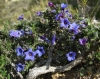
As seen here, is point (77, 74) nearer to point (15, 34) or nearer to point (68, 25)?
point (68, 25)

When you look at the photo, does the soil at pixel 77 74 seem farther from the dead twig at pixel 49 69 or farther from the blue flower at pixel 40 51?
the blue flower at pixel 40 51

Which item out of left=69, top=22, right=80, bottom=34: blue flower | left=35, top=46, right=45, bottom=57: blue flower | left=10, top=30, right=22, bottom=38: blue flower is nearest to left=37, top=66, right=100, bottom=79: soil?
left=35, top=46, right=45, bottom=57: blue flower

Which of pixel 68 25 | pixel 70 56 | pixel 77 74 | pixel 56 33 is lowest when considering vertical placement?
pixel 77 74

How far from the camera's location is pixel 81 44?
3.21 meters

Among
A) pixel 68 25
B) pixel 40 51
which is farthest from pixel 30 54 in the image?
pixel 68 25

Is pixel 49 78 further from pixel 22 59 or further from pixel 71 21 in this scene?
pixel 71 21

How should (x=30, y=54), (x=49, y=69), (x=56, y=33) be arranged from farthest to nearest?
1. (x=56, y=33)
2. (x=49, y=69)
3. (x=30, y=54)

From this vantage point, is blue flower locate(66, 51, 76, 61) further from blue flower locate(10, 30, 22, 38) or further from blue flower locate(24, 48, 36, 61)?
blue flower locate(10, 30, 22, 38)

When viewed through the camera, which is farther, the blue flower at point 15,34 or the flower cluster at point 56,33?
the blue flower at point 15,34

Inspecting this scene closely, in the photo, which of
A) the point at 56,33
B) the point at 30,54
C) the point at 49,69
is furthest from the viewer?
the point at 56,33

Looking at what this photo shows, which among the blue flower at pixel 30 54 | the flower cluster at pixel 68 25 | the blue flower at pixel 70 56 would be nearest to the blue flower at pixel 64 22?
the flower cluster at pixel 68 25

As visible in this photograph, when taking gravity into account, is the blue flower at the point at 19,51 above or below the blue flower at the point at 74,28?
below

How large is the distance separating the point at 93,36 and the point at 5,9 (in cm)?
796

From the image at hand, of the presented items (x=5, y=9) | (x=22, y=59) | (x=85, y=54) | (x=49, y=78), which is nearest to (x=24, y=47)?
(x=22, y=59)
